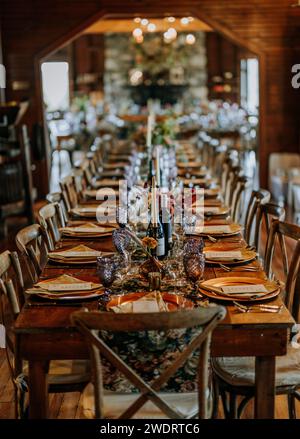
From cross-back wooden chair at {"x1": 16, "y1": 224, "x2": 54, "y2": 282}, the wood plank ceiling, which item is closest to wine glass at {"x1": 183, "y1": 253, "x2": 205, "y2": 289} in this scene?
cross-back wooden chair at {"x1": 16, "y1": 224, "x2": 54, "y2": 282}

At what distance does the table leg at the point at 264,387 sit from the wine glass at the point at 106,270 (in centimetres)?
69

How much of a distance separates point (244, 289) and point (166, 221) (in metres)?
0.82

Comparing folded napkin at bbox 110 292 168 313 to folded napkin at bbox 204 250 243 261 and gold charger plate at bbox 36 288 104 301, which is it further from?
folded napkin at bbox 204 250 243 261

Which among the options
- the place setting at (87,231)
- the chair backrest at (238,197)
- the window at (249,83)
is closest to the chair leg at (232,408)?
the place setting at (87,231)

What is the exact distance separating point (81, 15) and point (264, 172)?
3.63m

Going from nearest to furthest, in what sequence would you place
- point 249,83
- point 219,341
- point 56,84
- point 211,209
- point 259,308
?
point 219,341, point 259,308, point 211,209, point 249,83, point 56,84

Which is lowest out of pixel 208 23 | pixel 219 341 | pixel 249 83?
pixel 219 341

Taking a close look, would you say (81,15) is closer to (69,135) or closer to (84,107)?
(69,135)

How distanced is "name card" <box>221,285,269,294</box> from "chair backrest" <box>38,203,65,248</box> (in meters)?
1.45

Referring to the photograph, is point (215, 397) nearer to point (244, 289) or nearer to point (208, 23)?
point (244, 289)

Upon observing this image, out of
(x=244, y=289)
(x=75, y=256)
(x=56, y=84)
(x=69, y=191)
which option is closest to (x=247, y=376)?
(x=244, y=289)

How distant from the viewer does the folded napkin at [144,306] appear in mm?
2742

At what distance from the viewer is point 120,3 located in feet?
33.9

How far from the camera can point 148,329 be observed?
2268 mm
